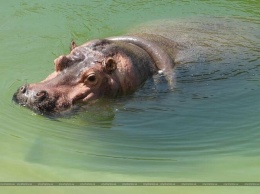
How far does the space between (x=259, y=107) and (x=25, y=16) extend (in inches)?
190

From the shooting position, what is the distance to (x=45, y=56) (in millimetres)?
8508

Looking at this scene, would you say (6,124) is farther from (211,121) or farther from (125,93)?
(211,121)

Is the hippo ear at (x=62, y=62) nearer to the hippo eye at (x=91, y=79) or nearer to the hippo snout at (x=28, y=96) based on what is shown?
the hippo eye at (x=91, y=79)

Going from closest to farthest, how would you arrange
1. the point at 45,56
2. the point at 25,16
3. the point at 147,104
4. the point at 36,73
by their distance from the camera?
1. the point at 147,104
2. the point at 36,73
3. the point at 45,56
4. the point at 25,16

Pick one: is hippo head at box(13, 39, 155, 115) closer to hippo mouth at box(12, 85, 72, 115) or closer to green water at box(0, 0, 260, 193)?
hippo mouth at box(12, 85, 72, 115)

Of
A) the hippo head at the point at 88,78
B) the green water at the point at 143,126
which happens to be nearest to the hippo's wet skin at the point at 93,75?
the hippo head at the point at 88,78

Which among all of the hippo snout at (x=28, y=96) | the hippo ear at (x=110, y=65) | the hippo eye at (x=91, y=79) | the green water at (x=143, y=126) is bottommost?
the green water at (x=143, y=126)

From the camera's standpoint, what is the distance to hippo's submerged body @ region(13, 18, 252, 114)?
6.44 metres

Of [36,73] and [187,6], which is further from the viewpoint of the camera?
[187,6]

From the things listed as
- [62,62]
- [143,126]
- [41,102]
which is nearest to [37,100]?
[41,102]

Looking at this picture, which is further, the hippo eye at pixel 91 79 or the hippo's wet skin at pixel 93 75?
the hippo eye at pixel 91 79

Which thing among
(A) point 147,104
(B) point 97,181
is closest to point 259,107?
(A) point 147,104

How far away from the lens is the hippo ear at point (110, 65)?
674 cm

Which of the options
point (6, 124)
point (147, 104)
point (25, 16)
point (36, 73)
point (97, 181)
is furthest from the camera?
point (25, 16)
